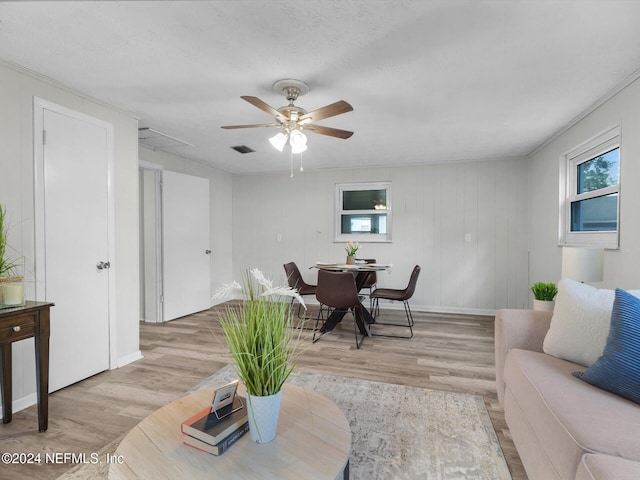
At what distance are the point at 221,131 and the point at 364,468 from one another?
131 inches

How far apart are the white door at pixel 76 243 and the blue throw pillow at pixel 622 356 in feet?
10.9

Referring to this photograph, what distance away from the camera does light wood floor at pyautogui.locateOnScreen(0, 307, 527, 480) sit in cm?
186

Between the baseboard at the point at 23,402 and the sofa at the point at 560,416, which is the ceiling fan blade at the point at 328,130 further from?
the baseboard at the point at 23,402

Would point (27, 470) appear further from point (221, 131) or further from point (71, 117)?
point (221, 131)

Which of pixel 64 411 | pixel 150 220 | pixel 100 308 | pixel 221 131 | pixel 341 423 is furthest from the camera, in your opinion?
pixel 150 220

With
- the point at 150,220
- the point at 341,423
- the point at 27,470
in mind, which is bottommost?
the point at 27,470

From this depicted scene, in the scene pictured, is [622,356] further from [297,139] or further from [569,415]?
[297,139]

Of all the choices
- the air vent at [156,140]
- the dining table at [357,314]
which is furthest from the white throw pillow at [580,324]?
Result: the air vent at [156,140]

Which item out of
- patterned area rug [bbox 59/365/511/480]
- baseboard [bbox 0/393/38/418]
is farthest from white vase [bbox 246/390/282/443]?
baseboard [bbox 0/393/38/418]

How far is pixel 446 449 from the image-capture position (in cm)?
178

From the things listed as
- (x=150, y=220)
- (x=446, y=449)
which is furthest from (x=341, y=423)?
(x=150, y=220)

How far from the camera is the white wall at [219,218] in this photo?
5.25 metres

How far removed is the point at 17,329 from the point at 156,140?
2679 mm

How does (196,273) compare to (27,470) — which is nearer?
(27,470)
